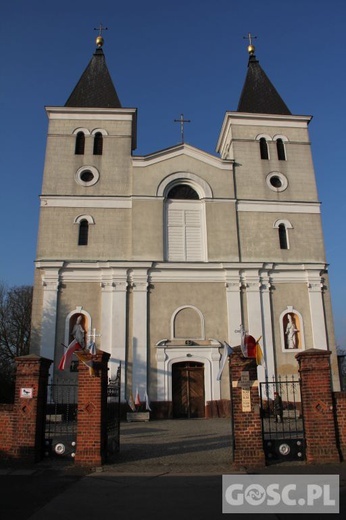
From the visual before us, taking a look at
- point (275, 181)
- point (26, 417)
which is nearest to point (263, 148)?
point (275, 181)

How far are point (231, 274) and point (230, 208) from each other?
3.95 meters

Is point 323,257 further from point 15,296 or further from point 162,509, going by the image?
point 15,296

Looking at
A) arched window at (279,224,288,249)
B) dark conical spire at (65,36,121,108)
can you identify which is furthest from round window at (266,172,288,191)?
dark conical spire at (65,36,121,108)

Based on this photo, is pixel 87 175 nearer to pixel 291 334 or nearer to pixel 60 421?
pixel 60 421

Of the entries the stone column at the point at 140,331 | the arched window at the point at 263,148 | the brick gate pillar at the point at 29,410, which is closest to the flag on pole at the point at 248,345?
the brick gate pillar at the point at 29,410

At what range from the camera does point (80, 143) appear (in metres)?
28.3

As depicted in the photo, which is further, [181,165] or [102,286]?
[181,165]

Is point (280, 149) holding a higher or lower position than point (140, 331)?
higher

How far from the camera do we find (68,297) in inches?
974

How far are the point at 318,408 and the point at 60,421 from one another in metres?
12.3

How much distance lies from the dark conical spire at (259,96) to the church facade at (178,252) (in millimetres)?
1544

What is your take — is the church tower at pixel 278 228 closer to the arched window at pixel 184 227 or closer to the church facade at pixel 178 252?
the church facade at pixel 178 252

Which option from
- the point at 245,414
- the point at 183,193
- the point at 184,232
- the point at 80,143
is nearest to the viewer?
the point at 245,414

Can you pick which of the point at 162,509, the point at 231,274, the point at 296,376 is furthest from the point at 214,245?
the point at 162,509
